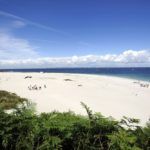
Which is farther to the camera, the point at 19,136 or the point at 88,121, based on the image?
the point at 88,121

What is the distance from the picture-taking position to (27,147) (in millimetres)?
3271

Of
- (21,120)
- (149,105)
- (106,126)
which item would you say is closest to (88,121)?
(106,126)

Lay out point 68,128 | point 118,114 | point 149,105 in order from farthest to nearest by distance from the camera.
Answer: point 149,105 < point 118,114 < point 68,128

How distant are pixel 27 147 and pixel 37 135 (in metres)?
0.18

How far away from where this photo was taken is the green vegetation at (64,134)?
3.25 metres

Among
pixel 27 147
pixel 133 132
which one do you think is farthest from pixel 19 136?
pixel 133 132

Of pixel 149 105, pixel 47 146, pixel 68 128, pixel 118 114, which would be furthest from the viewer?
pixel 149 105

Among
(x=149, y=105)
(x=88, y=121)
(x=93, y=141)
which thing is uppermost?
(x=88, y=121)

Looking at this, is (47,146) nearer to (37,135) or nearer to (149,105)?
(37,135)

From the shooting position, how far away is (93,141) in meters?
3.61

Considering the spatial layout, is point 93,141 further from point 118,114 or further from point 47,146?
point 118,114

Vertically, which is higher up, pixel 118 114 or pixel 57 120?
pixel 57 120

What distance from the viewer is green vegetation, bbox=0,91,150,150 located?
325 centimetres

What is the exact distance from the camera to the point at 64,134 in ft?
11.4
